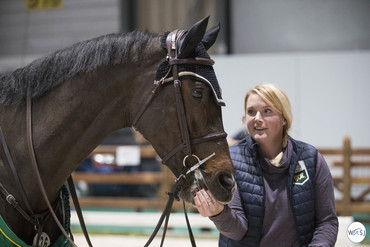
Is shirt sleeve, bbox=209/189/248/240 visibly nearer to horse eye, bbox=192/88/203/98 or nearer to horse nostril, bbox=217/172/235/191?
horse nostril, bbox=217/172/235/191

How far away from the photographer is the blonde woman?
188 centimetres

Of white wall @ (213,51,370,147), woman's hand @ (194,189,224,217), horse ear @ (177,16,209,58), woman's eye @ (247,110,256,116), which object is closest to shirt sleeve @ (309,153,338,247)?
woman's eye @ (247,110,256,116)

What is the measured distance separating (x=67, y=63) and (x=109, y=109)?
0.78ft

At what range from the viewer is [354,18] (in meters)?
8.42

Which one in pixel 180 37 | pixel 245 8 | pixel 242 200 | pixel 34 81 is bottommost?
pixel 242 200

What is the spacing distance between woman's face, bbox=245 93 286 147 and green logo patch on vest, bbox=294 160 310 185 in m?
0.16

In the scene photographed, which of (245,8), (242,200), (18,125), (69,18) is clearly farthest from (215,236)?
(69,18)

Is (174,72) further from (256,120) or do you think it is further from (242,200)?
(242,200)

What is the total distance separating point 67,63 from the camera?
1.79 meters

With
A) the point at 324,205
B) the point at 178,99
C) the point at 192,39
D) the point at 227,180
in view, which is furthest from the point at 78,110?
the point at 324,205

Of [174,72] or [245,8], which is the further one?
[245,8]

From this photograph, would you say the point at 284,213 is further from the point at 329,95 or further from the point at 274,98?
the point at 329,95

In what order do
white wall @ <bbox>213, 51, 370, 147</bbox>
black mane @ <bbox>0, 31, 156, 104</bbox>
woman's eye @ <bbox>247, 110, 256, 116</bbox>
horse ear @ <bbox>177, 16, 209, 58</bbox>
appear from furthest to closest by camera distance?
white wall @ <bbox>213, 51, 370, 147</bbox>
woman's eye @ <bbox>247, 110, 256, 116</bbox>
black mane @ <bbox>0, 31, 156, 104</bbox>
horse ear @ <bbox>177, 16, 209, 58</bbox>

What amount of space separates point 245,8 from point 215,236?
542cm
